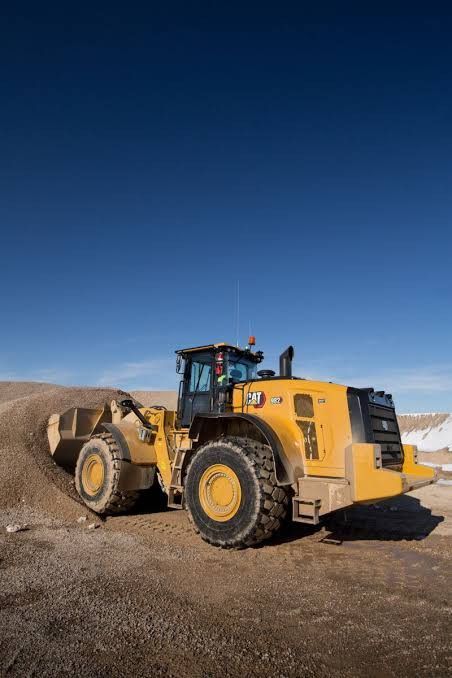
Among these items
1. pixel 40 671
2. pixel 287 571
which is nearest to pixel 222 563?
pixel 287 571

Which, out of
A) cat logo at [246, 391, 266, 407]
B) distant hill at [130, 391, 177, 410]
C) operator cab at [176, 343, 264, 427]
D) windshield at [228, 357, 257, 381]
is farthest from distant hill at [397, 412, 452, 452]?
cat logo at [246, 391, 266, 407]

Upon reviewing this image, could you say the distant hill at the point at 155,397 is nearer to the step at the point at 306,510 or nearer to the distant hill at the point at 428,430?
the distant hill at the point at 428,430

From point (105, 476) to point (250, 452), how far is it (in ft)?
10.3

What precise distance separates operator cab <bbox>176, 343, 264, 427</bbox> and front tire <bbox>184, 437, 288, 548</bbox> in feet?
3.81

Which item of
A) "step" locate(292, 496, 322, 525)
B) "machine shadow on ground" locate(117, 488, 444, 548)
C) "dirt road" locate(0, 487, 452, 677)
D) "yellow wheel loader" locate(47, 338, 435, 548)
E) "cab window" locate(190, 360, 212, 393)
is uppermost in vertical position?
"cab window" locate(190, 360, 212, 393)

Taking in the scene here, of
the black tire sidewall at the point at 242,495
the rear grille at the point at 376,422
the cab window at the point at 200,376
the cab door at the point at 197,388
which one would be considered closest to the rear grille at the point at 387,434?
the rear grille at the point at 376,422

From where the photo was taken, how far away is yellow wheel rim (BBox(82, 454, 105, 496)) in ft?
26.5

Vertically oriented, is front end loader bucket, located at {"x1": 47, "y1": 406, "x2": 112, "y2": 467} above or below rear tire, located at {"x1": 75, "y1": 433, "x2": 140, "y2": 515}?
above

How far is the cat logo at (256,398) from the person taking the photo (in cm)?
687

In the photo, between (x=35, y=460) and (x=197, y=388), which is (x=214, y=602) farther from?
(x=35, y=460)

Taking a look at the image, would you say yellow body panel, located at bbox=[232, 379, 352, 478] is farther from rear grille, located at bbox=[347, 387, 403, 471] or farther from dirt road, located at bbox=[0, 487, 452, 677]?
dirt road, located at bbox=[0, 487, 452, 677]

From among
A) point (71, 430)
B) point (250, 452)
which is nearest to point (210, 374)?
point (250, 452)

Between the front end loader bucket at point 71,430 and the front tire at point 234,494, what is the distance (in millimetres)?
3775

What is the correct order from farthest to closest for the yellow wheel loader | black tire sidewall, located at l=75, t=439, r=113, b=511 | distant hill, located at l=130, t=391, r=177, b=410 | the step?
distant hill, located at l=130, t=391, r=177, b=410 < black tire sidewall, located at l=75, t=439, r=113, b=511 < the yellow wheel loader < the step
